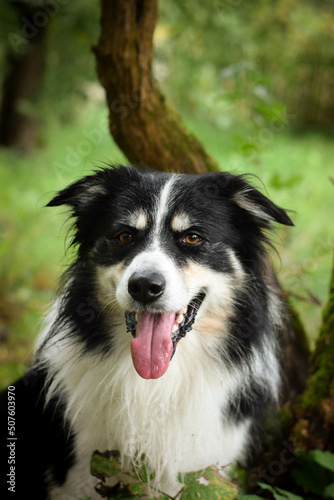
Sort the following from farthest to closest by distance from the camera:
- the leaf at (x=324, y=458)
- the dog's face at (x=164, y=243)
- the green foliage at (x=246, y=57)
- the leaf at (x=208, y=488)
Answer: the green foliage at (x=246, y=57), the leaf at (x=324, y=458), the dog's face at (x=164, y=243), the leaf at (x=208, y=488)

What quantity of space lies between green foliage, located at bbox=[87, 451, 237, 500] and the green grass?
1331mm

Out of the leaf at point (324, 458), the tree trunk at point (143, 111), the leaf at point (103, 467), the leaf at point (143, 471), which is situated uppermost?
the tree trunk at point (143, 111)

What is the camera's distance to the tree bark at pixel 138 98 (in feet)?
10.2

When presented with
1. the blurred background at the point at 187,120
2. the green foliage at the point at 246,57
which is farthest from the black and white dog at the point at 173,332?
the green foliage at the point at 246,57

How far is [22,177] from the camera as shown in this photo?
27.3 ft

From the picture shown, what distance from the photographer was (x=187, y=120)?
440 inches

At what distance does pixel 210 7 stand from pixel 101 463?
512 cm

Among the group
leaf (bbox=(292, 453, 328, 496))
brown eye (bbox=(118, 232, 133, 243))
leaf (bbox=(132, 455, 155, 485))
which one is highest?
brown eye (bbox=(118, 232, 133, 243))

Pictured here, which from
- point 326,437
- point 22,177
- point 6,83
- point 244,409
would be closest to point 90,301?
point 244,409

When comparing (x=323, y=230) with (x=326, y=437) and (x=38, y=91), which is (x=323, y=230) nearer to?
(x=326, y=437)

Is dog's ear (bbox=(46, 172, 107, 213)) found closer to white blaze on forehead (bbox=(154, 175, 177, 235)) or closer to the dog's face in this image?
the dog's face

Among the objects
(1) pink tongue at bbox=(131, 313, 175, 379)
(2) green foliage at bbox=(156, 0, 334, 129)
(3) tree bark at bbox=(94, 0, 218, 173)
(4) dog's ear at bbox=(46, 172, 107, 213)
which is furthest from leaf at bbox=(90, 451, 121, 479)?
(2) green foliage at bbox=(156, 0, 334, 129)

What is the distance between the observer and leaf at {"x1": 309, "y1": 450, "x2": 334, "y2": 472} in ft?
8.59

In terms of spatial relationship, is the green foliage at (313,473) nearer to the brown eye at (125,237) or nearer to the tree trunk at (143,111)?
the tree trunk at (143,111)
